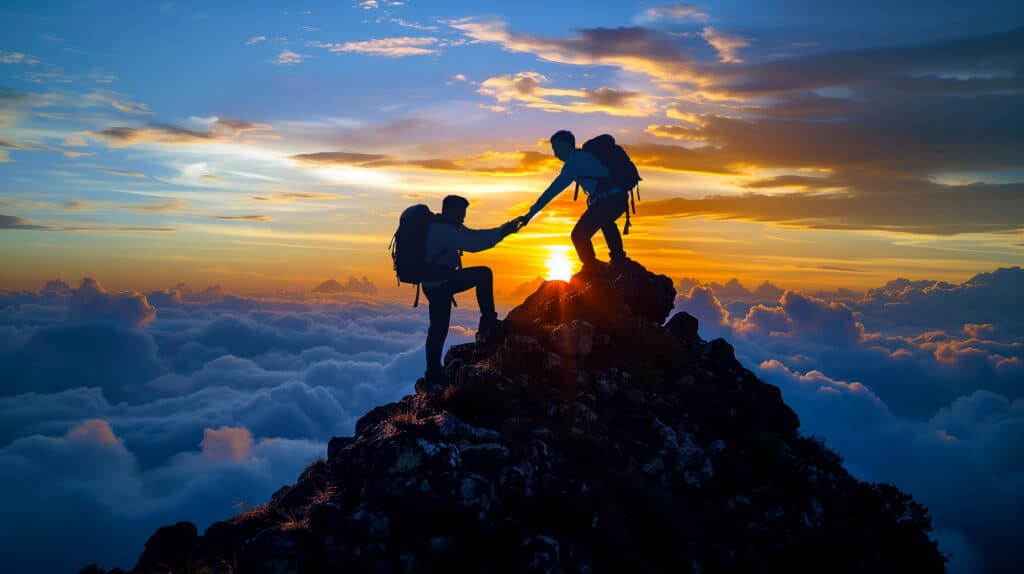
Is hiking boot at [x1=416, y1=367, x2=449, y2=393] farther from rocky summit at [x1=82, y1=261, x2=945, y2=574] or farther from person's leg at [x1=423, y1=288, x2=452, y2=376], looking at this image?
rocky summit at [x1=82, y1=261, x2=945, y2=574]

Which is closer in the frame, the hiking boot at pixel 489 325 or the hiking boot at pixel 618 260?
the hiking boot at pixel 489 325

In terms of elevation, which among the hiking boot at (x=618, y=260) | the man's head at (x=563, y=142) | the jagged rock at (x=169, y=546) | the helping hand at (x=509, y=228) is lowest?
the jagged rock at (x=169, y=546)

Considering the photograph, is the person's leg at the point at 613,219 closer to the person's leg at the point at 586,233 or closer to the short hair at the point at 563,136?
the person's leg at the point at 586,233

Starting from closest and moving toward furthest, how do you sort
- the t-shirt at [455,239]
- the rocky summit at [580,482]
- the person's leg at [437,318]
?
the rocky summit at [580,482] < the t-shirt at [455,239] < the person's leg at [437,318]

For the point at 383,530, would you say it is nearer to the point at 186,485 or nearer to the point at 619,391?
the point at 619,391

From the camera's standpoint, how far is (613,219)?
671 inches

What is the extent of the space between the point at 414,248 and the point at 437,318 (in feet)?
6.47

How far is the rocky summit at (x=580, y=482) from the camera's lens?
8208mm

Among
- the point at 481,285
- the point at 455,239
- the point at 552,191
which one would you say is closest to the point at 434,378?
the point at 481,285

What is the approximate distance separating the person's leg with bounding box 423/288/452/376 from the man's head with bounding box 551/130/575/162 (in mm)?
4771

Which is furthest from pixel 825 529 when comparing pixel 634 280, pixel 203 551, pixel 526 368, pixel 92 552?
pixel 92 552

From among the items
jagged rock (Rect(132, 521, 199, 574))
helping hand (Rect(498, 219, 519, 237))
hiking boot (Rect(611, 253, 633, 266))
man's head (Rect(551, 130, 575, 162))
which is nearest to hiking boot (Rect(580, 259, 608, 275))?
hiking boot (Rect(611, 253, 633, 266))

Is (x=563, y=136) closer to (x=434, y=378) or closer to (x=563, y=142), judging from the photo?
(x=563, y=142)

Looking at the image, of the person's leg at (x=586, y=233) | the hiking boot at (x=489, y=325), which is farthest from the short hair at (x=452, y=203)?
the person's leg at (x=586, y=233)
